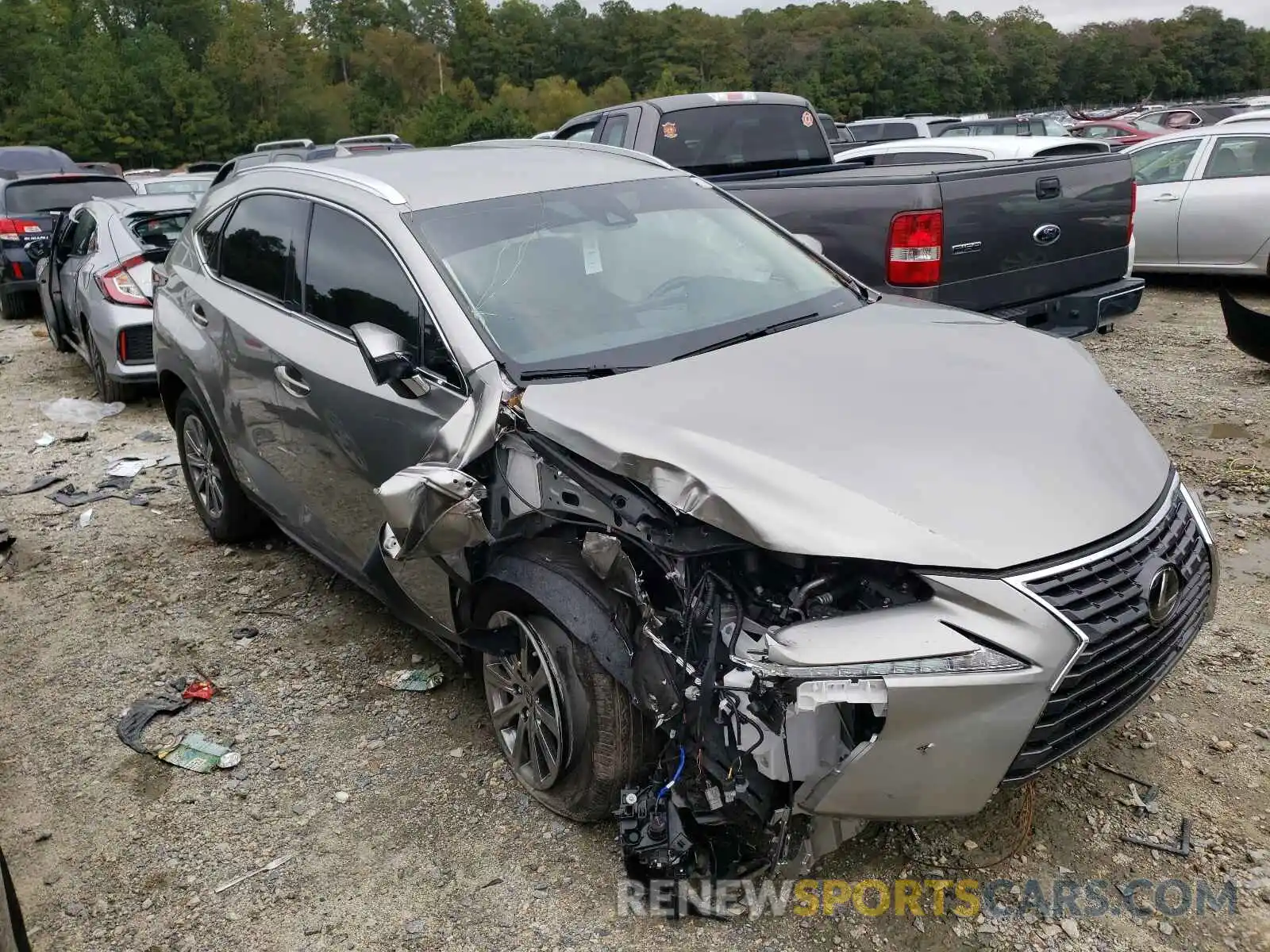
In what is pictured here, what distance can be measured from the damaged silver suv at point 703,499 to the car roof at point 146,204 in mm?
4979

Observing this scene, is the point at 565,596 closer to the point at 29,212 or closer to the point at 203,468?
the point at 203,468

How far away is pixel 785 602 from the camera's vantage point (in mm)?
2387

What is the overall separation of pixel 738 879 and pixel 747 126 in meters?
6.78

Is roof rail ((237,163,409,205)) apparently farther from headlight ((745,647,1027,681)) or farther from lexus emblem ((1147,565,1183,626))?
lexus emblem ((1147,565,1183,626))

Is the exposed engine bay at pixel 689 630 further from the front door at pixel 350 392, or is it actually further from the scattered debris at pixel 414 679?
the scattered debris at pixel 414 679

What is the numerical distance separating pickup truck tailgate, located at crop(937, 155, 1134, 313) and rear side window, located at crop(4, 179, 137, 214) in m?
11.2

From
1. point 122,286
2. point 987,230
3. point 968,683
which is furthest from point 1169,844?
point 122,286

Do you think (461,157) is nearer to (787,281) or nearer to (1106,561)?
(787,281)

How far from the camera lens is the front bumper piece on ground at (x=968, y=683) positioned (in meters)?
2.19

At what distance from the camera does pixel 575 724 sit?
111 inches

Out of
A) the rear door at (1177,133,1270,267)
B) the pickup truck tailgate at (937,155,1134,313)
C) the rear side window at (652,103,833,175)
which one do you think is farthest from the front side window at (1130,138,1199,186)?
the pickup truck tailgate at (937,155,1134,313)

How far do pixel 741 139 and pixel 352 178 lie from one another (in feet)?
16.5

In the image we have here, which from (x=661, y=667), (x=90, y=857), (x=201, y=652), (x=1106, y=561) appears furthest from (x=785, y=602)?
(x=201, y=652)

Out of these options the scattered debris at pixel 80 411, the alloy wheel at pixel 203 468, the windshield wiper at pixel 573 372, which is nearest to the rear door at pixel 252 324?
the alloy wheel at pixel 203 468
